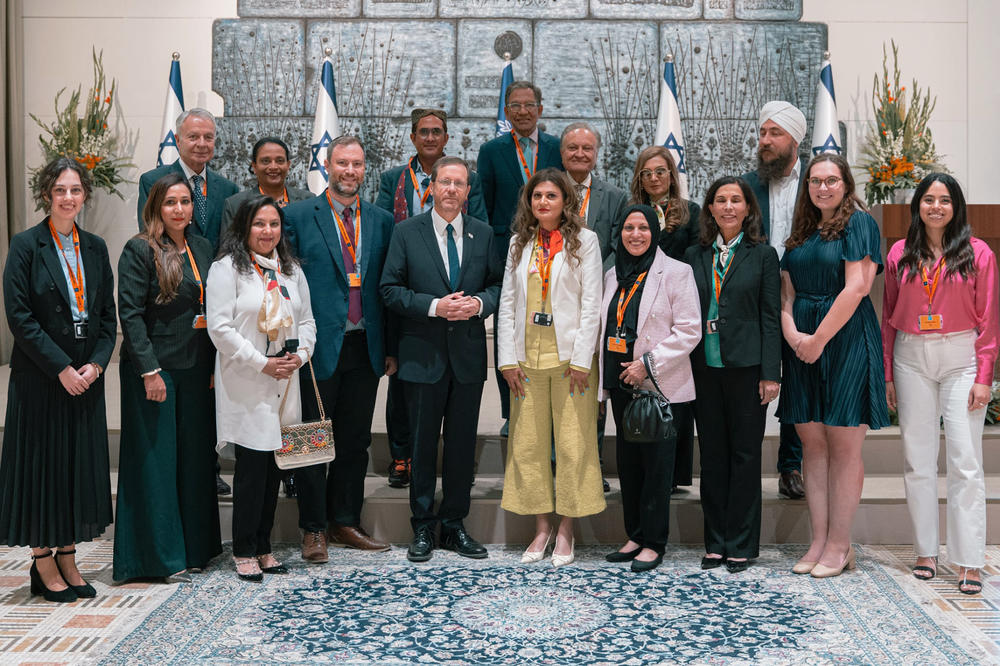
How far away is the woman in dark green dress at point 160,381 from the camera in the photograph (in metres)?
3.64

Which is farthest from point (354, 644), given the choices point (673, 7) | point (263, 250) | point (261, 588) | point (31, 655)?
point (673, 7)

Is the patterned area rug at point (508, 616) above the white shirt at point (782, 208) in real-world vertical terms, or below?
below

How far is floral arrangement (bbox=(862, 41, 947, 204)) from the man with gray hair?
4896mm

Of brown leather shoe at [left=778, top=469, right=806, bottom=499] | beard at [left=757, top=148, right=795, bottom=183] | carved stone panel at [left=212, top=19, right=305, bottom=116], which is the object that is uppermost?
carved stone panel at [left=212, top=19, right=305, bottom=116]

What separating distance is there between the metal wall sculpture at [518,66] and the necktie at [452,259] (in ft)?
11.4

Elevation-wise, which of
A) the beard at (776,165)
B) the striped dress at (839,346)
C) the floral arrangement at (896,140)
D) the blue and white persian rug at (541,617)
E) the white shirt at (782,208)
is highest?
the floral arrangement at (896,140)

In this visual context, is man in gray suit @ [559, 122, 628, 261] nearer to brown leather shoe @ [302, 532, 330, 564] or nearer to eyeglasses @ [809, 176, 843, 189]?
eyeglasses @ [809, 176, 843, 189]

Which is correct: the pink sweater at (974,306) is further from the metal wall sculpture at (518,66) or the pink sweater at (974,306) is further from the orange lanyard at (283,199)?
the metal wall sculpture at (518,66)

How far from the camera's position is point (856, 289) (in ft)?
12.0

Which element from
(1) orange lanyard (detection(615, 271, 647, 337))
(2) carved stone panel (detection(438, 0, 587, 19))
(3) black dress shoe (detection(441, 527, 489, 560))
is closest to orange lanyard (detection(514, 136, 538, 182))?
(1) orange lanyard (detection(615, 271, 647, 337))

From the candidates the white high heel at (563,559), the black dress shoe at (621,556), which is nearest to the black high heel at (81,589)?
the white high heel at (563,559)

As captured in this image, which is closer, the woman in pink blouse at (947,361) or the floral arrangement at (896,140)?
the woman in pink blouse at (947,361)

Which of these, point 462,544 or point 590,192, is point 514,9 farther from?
Answer: point 462,544

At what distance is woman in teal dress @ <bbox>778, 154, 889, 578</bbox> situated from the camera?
373 centimetres
